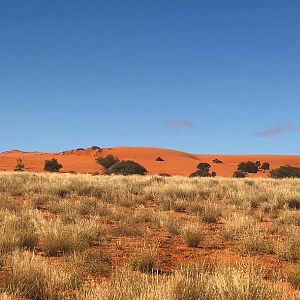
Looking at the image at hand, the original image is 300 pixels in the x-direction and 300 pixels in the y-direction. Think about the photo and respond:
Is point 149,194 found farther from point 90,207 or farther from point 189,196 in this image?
point 90,207

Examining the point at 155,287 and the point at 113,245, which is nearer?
→ the point at 155,287

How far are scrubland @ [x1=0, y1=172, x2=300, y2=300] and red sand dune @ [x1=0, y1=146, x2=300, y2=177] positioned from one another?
4277cm

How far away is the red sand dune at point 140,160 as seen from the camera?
61656 millimetres

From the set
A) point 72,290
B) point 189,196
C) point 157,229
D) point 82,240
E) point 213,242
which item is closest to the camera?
point 72,290

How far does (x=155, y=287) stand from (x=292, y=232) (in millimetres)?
5864

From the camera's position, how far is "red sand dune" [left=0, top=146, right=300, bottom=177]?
61.7 metres

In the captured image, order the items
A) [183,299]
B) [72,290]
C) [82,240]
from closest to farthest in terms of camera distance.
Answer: [183,299], [72,290], [82,240]

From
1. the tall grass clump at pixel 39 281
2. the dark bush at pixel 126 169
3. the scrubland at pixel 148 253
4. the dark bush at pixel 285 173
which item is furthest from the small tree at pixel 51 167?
the tall grass clump at pixel 39 281

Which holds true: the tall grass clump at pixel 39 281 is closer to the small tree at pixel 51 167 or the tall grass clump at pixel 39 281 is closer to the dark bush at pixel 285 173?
the dark bush at pixel 285 173

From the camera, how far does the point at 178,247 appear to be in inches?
378

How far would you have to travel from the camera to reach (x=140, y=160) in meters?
77.8

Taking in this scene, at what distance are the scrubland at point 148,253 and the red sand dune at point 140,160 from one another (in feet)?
140

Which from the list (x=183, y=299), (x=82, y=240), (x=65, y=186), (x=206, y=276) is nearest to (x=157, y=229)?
(x=82, y=240)

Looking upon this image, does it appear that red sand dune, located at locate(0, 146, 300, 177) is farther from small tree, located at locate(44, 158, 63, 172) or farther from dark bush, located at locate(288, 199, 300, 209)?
dark bush, located at locate(288, 199, 300, 209)
